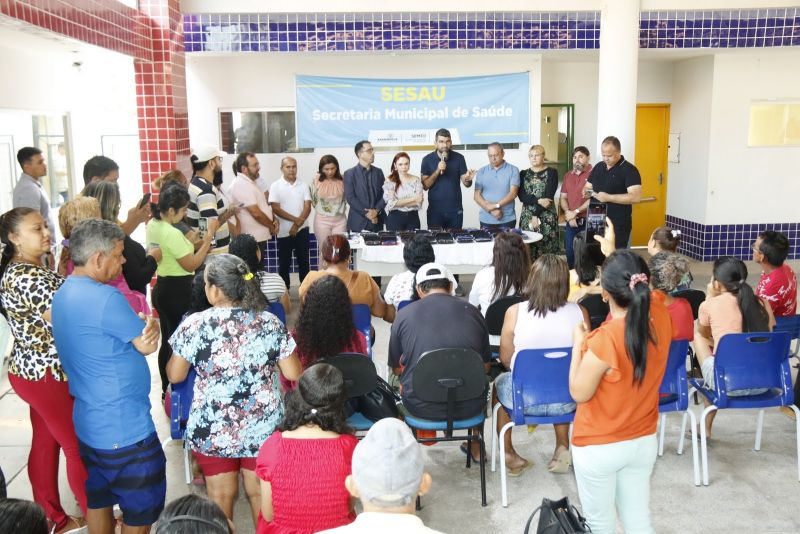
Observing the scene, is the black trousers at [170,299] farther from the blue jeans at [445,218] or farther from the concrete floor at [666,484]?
the blue jeans at [445,218]

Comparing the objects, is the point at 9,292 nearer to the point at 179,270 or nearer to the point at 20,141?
the point at 179,270

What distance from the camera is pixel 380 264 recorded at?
6973 mm

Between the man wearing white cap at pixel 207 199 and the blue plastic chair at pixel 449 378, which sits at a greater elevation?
the man wearing white cap at pixel 207 199

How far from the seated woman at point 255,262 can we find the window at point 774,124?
289 inches

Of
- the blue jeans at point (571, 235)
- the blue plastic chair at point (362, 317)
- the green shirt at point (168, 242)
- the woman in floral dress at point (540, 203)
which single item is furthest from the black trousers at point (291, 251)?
the blue plastic chair at point (362, 317)

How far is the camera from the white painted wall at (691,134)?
391 inches

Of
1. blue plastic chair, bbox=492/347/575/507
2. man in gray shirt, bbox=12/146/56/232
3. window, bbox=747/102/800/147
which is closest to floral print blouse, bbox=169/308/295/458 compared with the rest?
blue plastic chair, bbox=492/347/575/507

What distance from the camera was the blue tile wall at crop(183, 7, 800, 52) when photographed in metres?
8.46

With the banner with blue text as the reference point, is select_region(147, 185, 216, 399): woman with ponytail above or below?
below

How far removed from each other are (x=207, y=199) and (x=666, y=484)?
3.66 m

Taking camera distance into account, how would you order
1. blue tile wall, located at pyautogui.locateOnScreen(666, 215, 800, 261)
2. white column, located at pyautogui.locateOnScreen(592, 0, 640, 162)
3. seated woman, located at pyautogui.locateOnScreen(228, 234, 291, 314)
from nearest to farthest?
seated woman, located at pyautogui.locateOnScreen(228, 234, 291, 314), white column, located at pyautogui.locateOnScreen(592, 0, 640, 162), blue tile wall, located at pyautogui.locateOnScreen(666, 215, 800, 261)

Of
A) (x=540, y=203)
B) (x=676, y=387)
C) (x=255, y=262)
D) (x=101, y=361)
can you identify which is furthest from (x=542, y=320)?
(x=540, y=203)

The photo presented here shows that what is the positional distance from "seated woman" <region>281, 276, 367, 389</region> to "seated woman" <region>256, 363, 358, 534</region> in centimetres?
112

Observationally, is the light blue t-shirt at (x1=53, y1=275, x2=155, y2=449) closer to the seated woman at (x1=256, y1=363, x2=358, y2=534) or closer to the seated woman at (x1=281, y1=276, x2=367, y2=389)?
the seated woman at (x1=256, y1=363, x2=358, y2=534)
